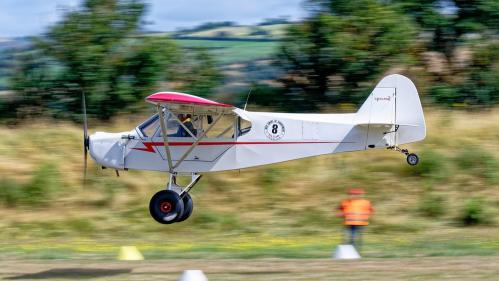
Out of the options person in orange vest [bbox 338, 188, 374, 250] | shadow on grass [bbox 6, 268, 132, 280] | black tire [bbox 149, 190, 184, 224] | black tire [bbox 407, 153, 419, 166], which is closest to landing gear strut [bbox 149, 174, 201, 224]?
black tire [bbox 149, 190, 184, 224]

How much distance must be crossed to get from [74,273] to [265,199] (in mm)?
9893

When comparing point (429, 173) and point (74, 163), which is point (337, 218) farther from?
point (74, 163)

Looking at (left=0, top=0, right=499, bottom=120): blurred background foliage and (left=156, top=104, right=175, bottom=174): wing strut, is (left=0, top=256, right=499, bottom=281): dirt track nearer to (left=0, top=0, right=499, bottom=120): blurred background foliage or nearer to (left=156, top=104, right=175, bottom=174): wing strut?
(left=156, top=104, right=175, bottom=174): wing strut

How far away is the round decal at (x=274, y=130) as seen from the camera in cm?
1959

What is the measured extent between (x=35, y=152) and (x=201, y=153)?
1030 cm

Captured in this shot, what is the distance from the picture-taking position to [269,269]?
1738 centimetres

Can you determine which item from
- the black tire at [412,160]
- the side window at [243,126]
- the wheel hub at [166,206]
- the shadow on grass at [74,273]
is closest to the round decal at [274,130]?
the side window at [243,126]

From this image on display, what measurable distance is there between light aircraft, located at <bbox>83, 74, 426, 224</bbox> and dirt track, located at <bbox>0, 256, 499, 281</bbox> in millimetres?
2040

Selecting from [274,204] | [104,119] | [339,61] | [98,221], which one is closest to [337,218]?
[274,204]

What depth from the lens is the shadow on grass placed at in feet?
55.7

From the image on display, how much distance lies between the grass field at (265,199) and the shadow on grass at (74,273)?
4879mm

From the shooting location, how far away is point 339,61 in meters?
32.2

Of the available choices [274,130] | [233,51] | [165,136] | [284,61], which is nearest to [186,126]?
[165,136]

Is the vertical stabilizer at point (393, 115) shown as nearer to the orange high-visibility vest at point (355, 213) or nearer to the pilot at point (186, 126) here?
the orange high-visibility vest at point (355, 213)
